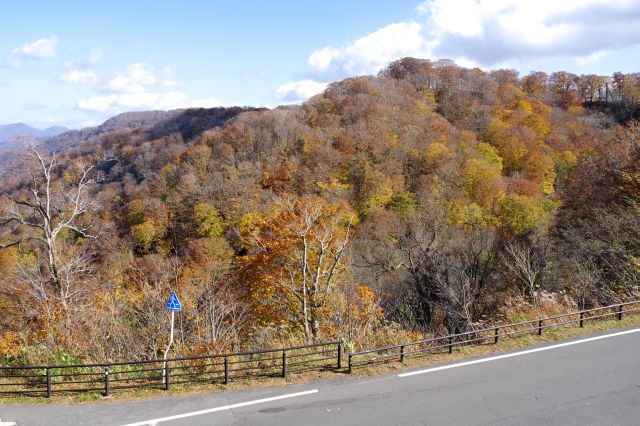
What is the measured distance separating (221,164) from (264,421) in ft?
221

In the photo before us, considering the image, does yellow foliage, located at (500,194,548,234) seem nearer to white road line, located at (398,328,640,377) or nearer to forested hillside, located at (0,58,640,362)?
forested hillside, located at (0,58,640,362)

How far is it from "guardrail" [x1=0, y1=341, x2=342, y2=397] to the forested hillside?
1.17 metres

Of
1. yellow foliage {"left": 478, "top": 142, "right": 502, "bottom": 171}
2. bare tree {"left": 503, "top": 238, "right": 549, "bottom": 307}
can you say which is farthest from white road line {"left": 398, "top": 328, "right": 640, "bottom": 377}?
yellow foliage {"left": 478, "top": 142, "right": 502, "bottom": 171}

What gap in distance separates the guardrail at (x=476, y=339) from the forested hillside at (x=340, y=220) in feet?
2.60

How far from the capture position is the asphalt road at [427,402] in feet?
26.2

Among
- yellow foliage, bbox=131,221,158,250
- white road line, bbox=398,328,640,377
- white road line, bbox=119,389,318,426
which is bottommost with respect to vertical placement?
yellow foliage, bbox=131,221,158,250

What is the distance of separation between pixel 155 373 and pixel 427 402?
624cm

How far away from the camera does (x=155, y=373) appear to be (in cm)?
1066

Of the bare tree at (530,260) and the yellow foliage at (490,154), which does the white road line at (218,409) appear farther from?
the yellow foliage at (490,154)

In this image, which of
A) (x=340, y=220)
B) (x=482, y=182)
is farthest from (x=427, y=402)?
(x=482, y=182)

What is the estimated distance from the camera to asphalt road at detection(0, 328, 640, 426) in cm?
800

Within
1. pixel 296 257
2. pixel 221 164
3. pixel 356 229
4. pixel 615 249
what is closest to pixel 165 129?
pixel 221 164

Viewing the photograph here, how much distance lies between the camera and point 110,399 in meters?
→ 9.09

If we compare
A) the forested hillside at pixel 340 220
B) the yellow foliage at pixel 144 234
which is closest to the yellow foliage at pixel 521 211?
the forested hillside at pixel 340 220
